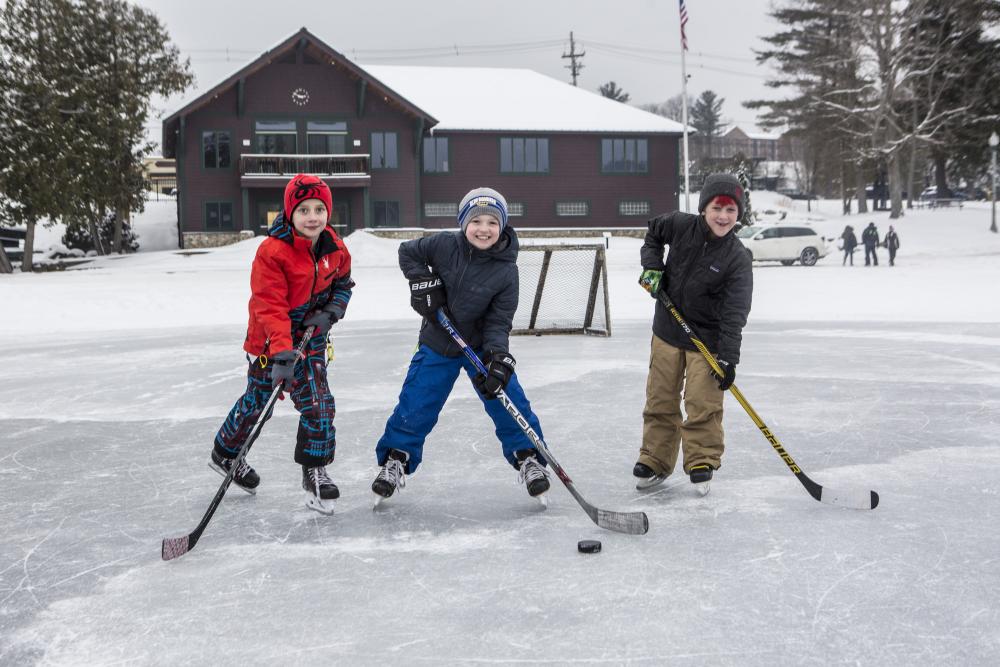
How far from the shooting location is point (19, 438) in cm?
551

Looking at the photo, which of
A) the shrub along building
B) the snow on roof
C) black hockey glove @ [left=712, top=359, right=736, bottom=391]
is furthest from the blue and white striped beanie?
the snow on roof

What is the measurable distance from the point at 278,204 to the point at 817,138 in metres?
26.4

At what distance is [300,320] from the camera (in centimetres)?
392

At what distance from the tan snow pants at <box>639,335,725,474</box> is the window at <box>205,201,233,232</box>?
94.2ft

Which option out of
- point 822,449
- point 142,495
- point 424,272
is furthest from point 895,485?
point 142,495

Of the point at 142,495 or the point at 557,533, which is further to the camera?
the point at 142,495

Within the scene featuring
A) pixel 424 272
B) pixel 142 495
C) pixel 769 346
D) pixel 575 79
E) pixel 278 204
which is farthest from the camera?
pixel 575 79

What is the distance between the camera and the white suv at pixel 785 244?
81.5 feet

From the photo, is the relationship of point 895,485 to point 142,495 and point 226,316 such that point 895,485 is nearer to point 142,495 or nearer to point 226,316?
point 142,495

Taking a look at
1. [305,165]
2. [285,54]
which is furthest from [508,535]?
[285,54]

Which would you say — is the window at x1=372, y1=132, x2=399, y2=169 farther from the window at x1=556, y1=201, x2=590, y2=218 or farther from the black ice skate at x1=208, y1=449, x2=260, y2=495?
the black ice skate at x1=208, y1=449, x2=260, y2=495

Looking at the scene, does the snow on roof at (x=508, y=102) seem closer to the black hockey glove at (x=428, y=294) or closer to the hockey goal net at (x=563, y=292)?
the hockey goal net at (x=563, y=292)

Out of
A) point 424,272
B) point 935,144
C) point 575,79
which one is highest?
point 575,79

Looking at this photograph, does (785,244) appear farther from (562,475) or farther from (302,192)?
(302,192)
